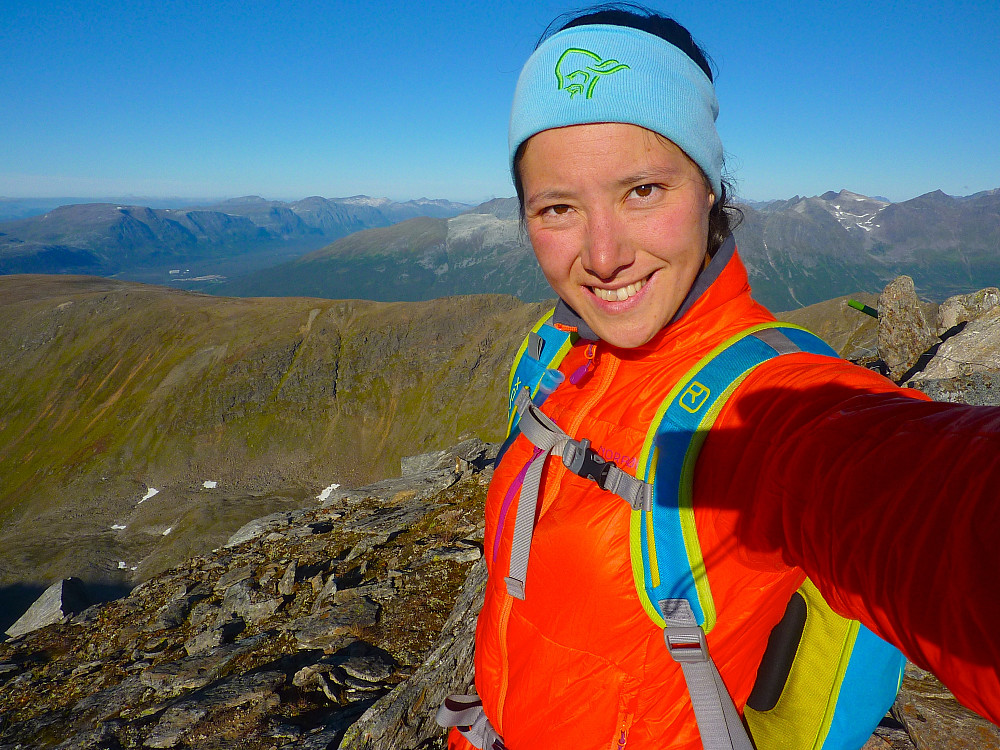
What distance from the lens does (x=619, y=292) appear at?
317cm

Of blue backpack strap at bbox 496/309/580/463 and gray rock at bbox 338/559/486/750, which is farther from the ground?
blue backpack strap at bbox 496/309/580/463

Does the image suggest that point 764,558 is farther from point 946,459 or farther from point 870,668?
point 870,668

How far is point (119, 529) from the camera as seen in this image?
9512 cm

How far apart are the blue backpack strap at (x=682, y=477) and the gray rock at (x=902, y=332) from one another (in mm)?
23297

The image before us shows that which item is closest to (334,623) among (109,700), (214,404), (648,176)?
(109,700)

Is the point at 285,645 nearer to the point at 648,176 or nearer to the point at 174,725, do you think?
the point at 174,725

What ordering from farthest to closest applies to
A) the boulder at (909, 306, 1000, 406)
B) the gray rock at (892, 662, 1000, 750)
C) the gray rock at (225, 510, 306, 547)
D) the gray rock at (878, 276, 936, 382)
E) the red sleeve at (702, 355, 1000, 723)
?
1. the gray rock at (225, 510, 306, 547)
2. the gray rock at (878, 276, 936, 382)
3. the boulder at (909, 306, 1000, 406)
4. the gray rock at (892, 662, 1000, 750)
5. the red sleeve at (702, 355, 1000, 723)

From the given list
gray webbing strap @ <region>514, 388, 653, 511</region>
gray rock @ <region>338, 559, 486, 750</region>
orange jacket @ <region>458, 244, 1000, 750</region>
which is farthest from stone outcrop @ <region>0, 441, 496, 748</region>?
gray webbing strap @ <region>514, 388, 653, 511</region>

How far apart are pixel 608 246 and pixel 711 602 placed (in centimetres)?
215

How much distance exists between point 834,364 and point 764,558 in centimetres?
108

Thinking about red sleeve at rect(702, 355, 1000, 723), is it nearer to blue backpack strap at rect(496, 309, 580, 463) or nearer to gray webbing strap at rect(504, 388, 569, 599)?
gray webbing strap at rect(504, 388, 569, 599)

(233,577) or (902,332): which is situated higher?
(902,332)

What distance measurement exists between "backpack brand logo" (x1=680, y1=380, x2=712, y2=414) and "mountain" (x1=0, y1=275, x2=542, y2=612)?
312 feet

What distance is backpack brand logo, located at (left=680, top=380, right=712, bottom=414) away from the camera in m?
2.62
